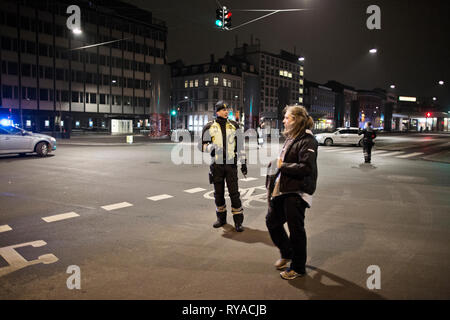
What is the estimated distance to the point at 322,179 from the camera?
11.3m

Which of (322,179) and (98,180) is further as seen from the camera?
(322,179)

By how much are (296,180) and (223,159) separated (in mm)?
2135

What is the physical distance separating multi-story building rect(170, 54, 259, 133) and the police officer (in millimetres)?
75635

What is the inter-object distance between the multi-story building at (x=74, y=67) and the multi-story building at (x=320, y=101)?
59.3 m

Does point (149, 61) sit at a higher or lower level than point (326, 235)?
higher

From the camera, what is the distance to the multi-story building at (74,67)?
52.8 meters

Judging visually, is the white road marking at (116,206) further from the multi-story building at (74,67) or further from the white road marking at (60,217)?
the multi-story building at (74,67)

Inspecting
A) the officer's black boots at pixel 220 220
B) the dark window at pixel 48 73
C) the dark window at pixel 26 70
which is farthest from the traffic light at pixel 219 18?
the dark window at pixel 48 73

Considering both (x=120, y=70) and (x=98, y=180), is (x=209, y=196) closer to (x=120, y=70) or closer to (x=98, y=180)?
(x=98, y=180)

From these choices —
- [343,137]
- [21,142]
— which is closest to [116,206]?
[21,142]

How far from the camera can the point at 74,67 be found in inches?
2376

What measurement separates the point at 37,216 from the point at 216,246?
3.67 metres
